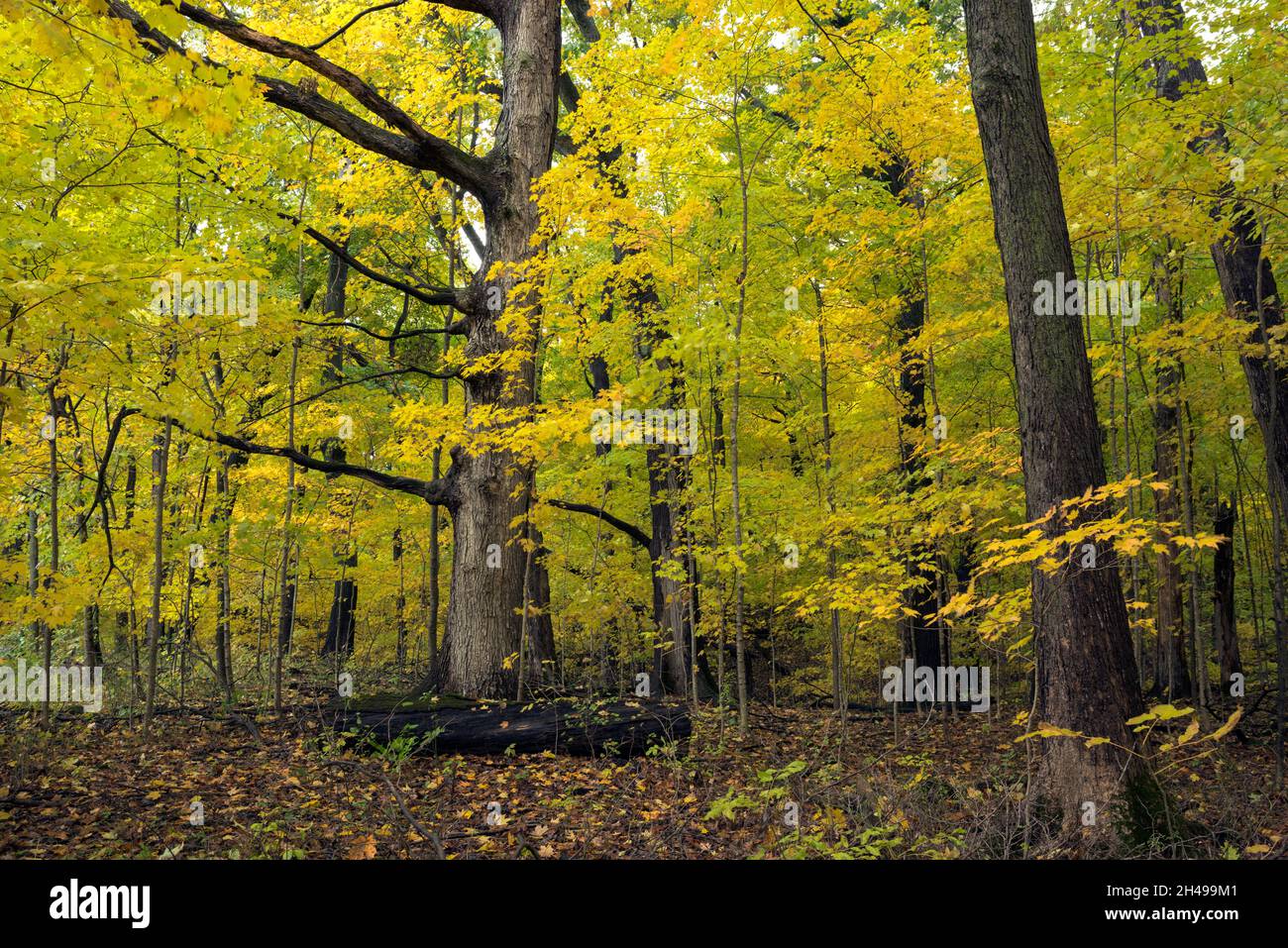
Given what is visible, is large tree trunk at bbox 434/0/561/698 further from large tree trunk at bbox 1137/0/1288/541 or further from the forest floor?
large tree trunk at bbox 1137/0/1288/541

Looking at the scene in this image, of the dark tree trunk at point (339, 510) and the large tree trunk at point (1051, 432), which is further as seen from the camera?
the dark tree trunk at point (339, 510)

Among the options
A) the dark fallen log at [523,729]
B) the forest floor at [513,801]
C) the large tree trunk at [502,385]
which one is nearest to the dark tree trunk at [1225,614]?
the forest floor at [513,801]

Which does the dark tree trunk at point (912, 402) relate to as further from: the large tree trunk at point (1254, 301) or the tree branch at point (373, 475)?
the tree branch at point (373, 475)

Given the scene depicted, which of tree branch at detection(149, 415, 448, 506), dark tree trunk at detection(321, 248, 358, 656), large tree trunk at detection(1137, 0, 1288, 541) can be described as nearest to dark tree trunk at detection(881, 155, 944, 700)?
large tree trunk at detection(1137, 0, 1288, 541)

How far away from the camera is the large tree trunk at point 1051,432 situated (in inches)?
194

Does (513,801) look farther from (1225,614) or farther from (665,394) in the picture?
(1225,614)

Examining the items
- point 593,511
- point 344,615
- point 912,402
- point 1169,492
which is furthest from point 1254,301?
point 344,615

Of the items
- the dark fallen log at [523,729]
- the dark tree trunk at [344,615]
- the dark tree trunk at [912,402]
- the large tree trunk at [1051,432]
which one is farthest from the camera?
the dark tree trunk at [344,615]

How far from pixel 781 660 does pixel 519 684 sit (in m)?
14.0

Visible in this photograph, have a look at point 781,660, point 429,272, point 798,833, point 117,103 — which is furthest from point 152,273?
point 781,660

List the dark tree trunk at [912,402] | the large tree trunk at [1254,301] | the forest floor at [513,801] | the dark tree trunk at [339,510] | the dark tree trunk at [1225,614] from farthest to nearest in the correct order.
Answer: the dark tree trunk at [339,510]
the dark tree trunk at [1225,614]
the dark tree trunk at [912,402]
the large tree trunk at [1254,301]
the forest floor at [513,801]

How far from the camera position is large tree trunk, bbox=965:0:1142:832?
4930 mm

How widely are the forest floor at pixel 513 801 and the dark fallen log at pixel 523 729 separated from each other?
0.15 m

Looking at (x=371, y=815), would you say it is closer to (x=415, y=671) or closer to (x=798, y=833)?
(x=798, y=833)
